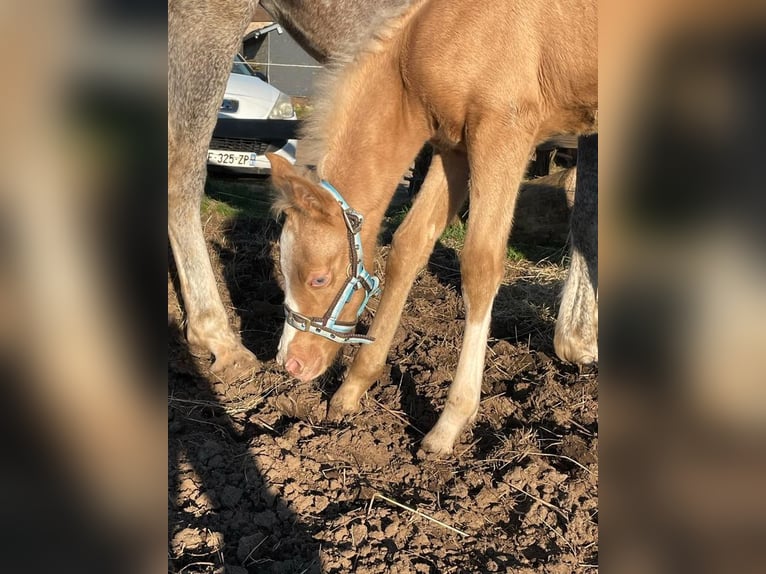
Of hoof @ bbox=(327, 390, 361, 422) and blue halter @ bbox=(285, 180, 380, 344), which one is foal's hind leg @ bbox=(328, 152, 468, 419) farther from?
blue halter @ bbox=(285, 180, 380, 344)

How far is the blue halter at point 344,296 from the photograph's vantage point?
3.42 meters

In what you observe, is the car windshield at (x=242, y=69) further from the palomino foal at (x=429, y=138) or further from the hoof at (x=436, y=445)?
the hoof at (x=436, y=445)

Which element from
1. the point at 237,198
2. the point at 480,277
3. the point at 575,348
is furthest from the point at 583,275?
the point at 237,198

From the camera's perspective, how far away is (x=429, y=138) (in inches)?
142

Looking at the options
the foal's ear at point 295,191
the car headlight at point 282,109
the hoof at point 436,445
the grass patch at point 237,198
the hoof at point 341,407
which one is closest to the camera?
the hoof at point 436,445

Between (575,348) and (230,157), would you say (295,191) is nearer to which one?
(575,348)

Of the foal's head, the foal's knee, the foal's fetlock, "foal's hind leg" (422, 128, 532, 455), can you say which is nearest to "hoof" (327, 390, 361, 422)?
the foal's head

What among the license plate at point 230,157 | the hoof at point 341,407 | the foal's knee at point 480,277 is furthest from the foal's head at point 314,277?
the license plate at point 230,157

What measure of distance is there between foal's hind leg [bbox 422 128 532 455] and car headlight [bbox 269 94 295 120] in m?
8.43

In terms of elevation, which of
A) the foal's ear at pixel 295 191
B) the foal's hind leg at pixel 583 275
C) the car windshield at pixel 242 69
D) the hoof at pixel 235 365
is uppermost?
the foal's ear at pixel 295 191

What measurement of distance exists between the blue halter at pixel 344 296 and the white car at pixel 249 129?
467 centimetres

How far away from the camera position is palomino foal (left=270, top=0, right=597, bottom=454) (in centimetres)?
327
